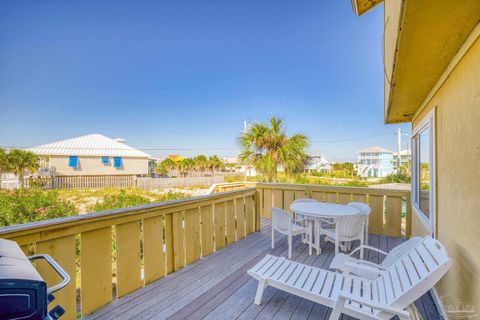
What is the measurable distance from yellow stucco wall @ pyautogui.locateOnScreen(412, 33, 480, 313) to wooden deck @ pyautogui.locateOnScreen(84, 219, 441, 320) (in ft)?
2.43

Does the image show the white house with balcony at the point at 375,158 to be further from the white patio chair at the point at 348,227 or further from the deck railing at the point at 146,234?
the white patio chair at the point at 348,227

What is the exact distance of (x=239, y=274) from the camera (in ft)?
9.55

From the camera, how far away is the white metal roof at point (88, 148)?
55.6ft

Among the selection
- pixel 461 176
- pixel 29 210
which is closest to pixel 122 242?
pixel 29 210

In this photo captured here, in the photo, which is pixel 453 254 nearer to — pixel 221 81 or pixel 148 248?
pixel 148 248

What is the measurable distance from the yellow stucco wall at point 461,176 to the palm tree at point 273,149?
17.4 feet

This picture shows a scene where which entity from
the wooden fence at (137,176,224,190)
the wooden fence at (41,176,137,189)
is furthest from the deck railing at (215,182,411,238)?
the wooden fence at (41,176,137,189)

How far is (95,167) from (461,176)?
20.7 m

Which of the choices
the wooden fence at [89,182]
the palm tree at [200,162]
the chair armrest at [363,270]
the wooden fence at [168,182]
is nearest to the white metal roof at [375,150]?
the palm tree at [200,162]

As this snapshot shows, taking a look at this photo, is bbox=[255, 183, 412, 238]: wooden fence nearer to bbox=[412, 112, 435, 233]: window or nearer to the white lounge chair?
bbox=[412, 112, 435, 233]: window

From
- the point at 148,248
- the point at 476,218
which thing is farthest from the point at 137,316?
the point at 476,218

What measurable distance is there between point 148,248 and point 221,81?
1470 centimetres

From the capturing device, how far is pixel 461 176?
5.76 feet

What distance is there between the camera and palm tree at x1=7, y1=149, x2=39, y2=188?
44.8ft
